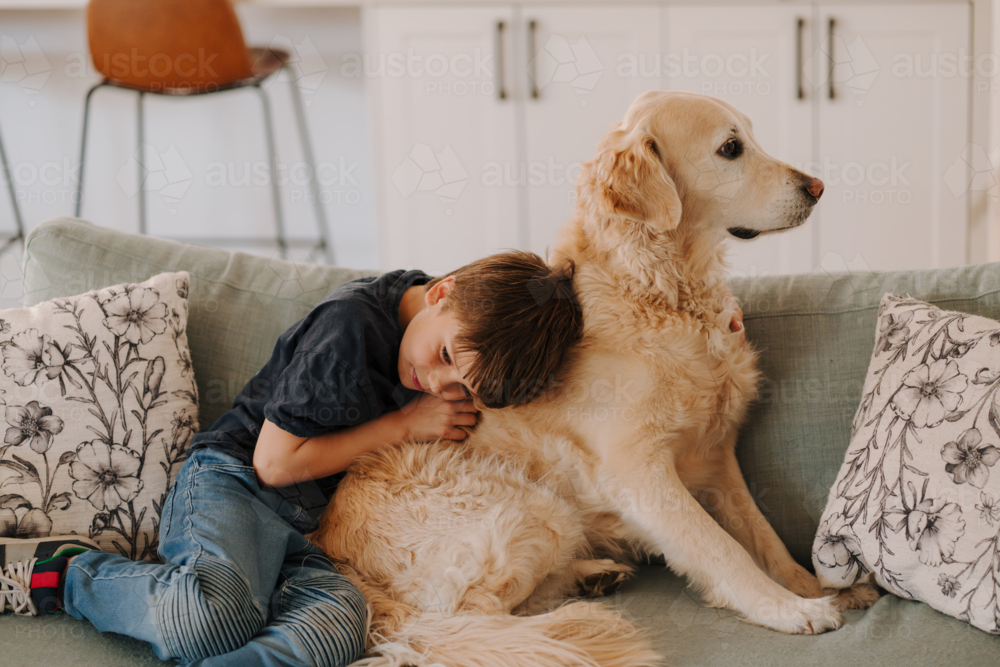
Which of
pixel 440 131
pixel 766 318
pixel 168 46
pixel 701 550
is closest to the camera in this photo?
pixel 701 550

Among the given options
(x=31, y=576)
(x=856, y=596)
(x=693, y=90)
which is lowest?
(x=856, y=596)

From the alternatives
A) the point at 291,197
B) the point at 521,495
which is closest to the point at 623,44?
the point at 291,197

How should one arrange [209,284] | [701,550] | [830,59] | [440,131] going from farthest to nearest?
[440,131] → [830,59] → [209,284] → [701,550]

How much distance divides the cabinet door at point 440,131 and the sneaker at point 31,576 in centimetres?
202

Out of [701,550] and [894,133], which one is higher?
[894,133]

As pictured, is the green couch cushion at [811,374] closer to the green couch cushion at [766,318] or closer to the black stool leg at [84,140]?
the green couch cushion at [766,318]

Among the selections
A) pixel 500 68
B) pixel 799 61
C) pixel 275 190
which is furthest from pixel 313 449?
pixel 799 61

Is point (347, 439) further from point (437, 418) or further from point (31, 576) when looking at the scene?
point (31, 576)

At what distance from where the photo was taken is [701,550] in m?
1.12

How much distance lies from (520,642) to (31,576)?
701 mm

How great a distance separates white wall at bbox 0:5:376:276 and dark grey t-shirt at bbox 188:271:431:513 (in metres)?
2.31

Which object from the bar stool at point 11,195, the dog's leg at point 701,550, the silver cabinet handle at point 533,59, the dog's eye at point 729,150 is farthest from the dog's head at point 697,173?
the bar stool at point 11,195

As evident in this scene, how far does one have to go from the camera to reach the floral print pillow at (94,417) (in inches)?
46.7

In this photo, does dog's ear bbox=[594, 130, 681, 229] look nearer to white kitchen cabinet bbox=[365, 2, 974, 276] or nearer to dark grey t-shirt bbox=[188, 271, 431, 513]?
dark grey t-shirt bbox=[188, 271, 431, 513]
